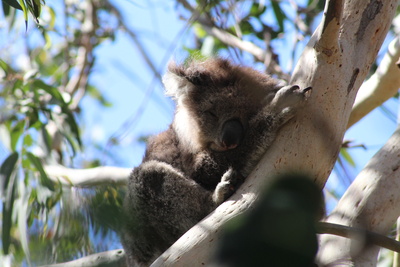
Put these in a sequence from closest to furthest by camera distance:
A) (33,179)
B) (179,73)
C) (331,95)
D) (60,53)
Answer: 1. (331,95)
2. (179,73)
3. (33,179)
4. (60,53)

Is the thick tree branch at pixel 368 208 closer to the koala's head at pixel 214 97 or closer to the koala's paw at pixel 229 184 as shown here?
the koala's paw at pixel 229 184

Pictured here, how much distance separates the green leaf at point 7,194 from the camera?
136 inches

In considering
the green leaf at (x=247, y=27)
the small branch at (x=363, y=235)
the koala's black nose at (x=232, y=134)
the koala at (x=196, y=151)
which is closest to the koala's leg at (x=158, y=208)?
the koala at (x=196, y=151)

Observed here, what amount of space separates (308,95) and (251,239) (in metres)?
1.43

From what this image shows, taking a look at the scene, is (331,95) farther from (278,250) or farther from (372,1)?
(278,250)

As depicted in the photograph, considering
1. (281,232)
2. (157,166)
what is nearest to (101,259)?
(157,166)

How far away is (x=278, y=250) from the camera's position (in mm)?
1062

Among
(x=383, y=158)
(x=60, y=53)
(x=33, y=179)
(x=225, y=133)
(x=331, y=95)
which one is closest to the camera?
(x=331, y=95)

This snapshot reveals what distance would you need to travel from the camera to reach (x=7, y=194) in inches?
150

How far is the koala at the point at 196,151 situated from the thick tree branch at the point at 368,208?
1.74ft

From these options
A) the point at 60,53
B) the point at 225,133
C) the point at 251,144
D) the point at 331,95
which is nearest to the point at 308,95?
the point at 331,95

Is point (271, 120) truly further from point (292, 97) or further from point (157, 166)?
point (157, 166)

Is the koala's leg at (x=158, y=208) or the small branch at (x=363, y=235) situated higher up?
the koala's leg at (x=158, y=208)

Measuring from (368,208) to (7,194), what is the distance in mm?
2630
